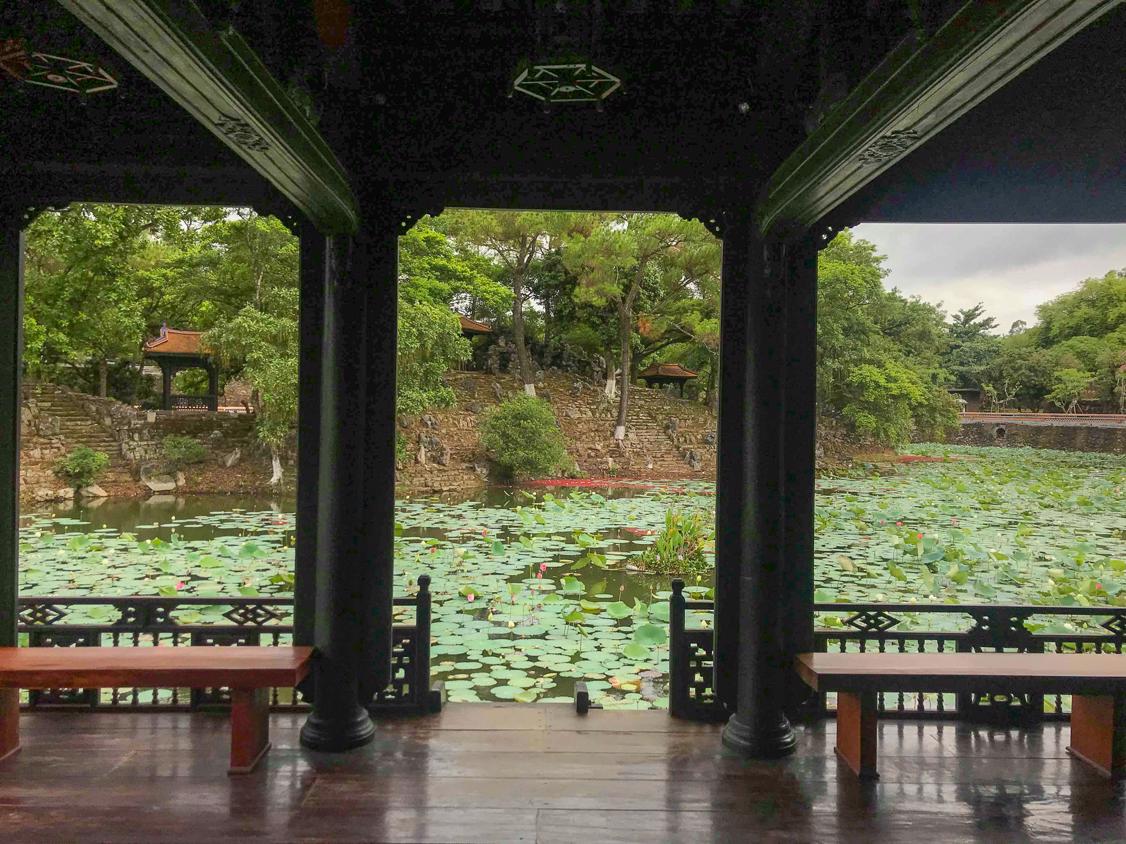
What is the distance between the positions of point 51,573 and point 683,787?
4861mm

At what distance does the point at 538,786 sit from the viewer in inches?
91.2

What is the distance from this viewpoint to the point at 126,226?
11188mm

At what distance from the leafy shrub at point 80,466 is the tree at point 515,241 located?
23.1 ft

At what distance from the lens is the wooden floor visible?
2061 millimetres

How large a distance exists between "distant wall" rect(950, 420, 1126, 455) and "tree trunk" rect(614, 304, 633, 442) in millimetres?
7287

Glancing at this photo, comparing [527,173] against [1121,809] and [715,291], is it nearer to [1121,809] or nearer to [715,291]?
[1121,809]

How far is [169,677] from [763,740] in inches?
83.3

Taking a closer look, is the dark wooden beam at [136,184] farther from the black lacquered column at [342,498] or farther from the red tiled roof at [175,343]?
the red tiled roof at [175,343]

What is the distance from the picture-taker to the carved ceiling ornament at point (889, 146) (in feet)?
5.47

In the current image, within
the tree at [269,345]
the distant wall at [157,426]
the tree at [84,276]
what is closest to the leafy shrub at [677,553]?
the tree at [269,345]

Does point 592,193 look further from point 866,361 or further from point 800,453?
point 866,361

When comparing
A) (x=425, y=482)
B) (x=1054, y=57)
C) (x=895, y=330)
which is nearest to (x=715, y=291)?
(x=895, y=330)

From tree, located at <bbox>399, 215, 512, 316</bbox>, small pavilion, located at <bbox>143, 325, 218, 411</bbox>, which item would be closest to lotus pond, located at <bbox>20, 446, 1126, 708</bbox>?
tree, located at <bbox>399, 215, 512, 316</bbox>

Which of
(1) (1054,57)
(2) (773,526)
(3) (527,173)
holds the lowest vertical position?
(2) (773,526)
